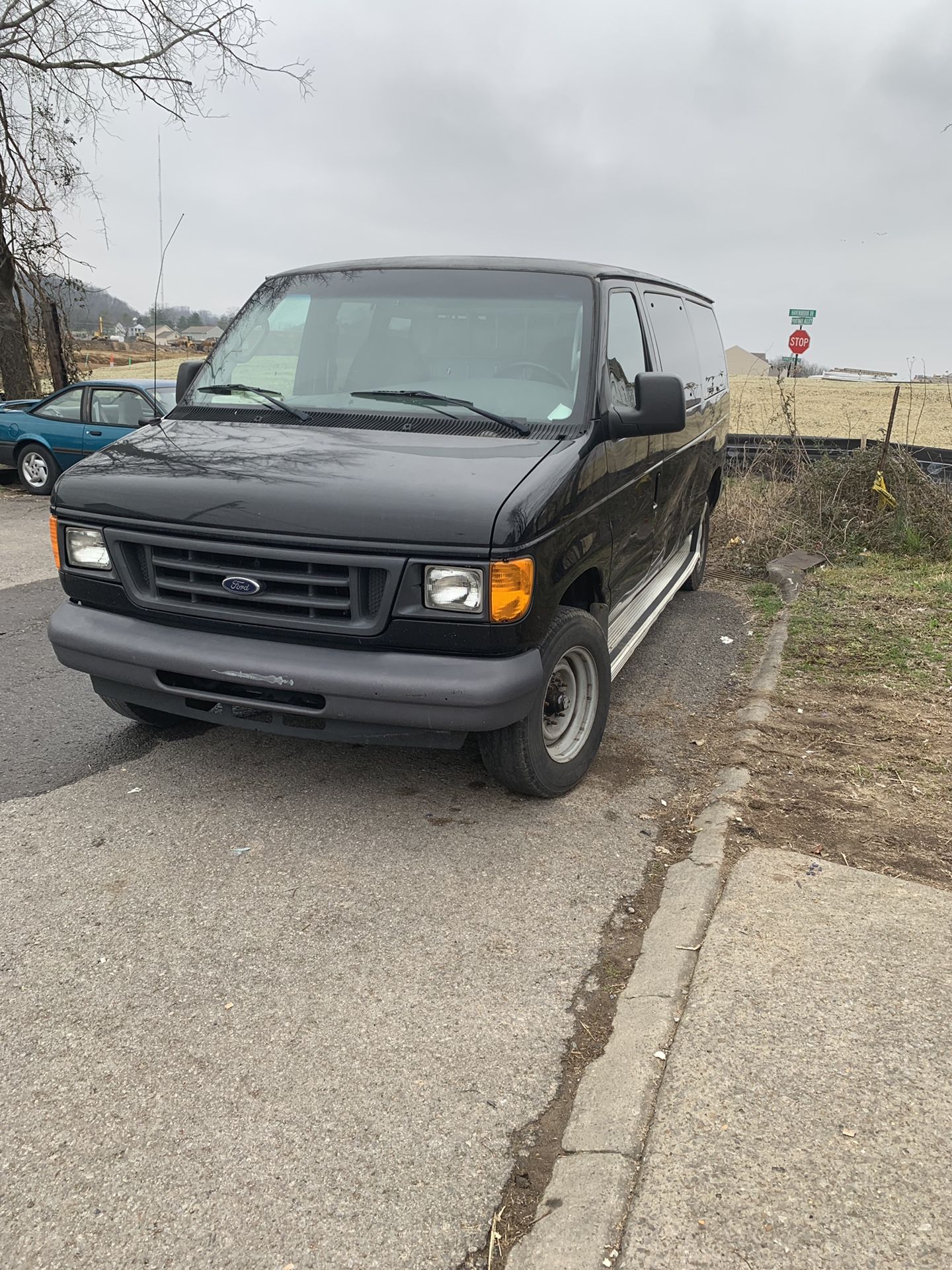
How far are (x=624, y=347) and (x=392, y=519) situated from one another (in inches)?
74.9

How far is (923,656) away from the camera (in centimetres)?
597

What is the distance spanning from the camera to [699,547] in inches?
303

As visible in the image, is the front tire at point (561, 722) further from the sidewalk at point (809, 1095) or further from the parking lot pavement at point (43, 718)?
the parking lot pavement at point (43, 718)

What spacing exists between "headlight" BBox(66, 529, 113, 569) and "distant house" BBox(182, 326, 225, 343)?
1.60m

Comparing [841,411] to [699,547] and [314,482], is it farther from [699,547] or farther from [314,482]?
[314,482]

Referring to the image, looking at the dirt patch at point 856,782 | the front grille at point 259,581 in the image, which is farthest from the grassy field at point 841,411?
the front grille at point 259,581

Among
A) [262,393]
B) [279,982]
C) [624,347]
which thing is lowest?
[279,982]

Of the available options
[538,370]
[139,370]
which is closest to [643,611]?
[538,370]

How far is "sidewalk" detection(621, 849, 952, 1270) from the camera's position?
201 cm

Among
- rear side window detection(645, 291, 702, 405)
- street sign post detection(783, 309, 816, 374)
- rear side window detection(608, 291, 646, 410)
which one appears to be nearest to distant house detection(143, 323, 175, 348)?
rear side window detection(608, 291, 646, 410)

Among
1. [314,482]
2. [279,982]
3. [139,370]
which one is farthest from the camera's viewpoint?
[139,370]

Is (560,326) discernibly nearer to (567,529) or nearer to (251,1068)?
(567,529)

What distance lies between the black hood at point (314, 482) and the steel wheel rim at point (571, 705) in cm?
86

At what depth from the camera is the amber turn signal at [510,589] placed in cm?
330
